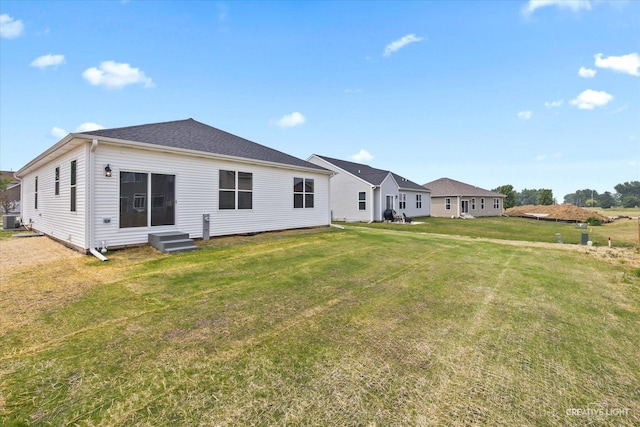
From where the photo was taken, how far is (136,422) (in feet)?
6.25

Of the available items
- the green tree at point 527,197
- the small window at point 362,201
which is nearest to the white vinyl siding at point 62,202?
the small window at point 362,201

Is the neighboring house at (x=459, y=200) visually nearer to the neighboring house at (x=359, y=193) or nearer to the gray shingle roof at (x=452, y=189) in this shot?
the gray shingle roof at (x=452, y=189)

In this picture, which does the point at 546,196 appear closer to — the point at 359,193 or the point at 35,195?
the point at 359,193

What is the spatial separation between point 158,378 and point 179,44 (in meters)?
17.5

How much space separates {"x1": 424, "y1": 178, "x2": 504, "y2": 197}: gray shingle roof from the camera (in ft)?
104

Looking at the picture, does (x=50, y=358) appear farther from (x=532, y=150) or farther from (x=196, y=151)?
(x=532, y=150)

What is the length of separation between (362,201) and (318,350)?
19.8 metres

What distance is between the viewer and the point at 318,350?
2.95m

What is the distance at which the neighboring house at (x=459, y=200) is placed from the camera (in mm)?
31172

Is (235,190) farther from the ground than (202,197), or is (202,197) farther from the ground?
(235,190)

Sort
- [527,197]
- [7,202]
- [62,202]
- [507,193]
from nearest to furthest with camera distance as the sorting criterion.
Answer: [62,202] → [7,202] → [507,193] → [527,197]

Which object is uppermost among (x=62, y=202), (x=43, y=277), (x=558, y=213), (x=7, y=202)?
(x=7, y=202)

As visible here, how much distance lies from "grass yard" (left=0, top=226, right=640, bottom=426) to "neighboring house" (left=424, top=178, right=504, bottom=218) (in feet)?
87.3

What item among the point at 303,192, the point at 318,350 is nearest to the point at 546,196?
the point at 303,192
